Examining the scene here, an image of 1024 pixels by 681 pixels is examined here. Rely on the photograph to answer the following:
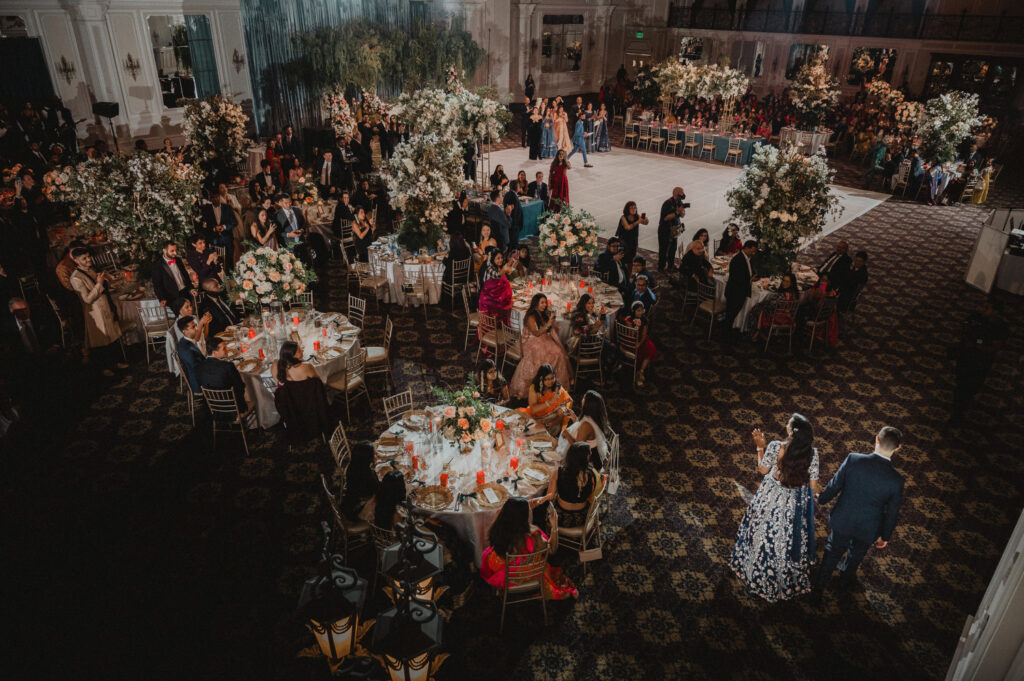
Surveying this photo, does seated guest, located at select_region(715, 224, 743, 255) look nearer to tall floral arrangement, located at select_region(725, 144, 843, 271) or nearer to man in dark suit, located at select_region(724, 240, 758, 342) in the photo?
tall floral arrangement, located at select_region(725, 144, 843, 271)

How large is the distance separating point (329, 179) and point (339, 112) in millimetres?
4979

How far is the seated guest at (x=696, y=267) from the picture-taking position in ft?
28.9

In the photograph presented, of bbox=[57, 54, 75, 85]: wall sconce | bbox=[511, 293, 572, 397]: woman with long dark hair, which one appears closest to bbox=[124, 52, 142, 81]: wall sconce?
bbox=[57, 54, 75, 85]: wall sconce

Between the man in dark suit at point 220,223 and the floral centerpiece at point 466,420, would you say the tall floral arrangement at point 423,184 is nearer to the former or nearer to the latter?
the man in dark suit at point 220,223

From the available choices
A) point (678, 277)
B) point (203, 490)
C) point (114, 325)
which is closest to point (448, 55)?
point (678, 277)

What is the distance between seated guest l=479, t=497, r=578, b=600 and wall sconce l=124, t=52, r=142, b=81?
16204mm

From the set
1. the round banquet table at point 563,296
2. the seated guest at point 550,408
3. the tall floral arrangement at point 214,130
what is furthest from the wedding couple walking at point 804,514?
the tall floral arrangement at point 214,130

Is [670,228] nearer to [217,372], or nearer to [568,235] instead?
[568,235]

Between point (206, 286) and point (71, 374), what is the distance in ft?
8.44

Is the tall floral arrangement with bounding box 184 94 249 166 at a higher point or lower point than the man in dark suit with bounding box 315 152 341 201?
higher

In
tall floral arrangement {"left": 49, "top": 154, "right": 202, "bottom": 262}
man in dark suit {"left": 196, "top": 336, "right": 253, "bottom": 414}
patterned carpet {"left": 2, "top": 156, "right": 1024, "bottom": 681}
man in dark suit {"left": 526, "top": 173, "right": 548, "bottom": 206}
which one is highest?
tall floral arrangement {"left": 49, "top": 154, "right": 202, "bottom": 262}

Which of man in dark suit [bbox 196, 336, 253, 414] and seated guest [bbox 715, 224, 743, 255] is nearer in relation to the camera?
man in dark suit [bbox 196, 336, 253, 414]

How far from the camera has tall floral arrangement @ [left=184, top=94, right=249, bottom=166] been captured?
511 inches

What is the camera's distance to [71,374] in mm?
8016
